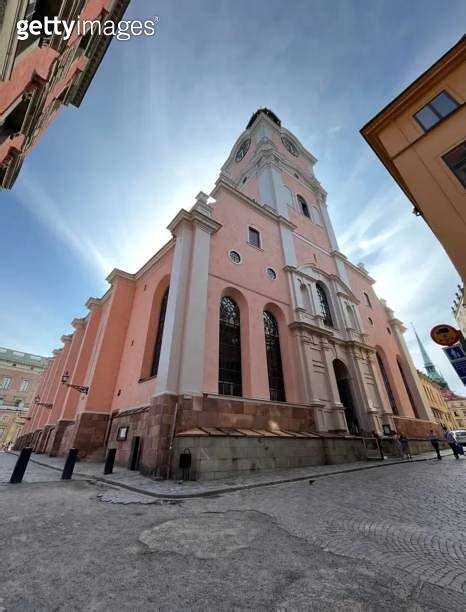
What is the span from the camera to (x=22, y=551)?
2459mm

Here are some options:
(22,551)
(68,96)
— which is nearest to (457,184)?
(22,551)

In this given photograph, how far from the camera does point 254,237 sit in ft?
49.5

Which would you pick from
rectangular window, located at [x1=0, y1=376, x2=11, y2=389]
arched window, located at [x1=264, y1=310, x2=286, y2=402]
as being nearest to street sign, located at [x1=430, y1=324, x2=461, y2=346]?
arched window, located at [x1=264, y1=310, x2=286, y2=402]

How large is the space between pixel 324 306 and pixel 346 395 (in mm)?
5700

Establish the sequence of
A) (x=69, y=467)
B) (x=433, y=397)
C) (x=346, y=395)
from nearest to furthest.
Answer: (x=69, y=467) < (x=346, y=395) < (x=433, y=397)

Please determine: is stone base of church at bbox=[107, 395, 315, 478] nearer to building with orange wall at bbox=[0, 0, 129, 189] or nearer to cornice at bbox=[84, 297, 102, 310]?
building with orange wall at bbox=[0, 0, 129, 189]

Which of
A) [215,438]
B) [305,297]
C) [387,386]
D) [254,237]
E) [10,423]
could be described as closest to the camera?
[215,438]

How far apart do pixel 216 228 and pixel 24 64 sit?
8.21 metres

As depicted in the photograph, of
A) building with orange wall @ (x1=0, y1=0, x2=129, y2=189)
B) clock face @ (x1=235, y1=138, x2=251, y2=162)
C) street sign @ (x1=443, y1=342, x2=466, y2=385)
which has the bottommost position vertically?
street sign @ (x1=443, y1=342, x2=466, y2=385)

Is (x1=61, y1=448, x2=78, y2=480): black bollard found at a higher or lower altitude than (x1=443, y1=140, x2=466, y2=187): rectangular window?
lower

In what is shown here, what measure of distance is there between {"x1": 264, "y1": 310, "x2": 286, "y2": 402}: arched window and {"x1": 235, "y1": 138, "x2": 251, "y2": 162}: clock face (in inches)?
766

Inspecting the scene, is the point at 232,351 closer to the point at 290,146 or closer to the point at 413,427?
the point at 413,427

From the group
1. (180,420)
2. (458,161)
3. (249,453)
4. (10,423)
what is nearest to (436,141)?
(458,161)

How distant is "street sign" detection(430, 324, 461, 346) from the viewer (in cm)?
547
